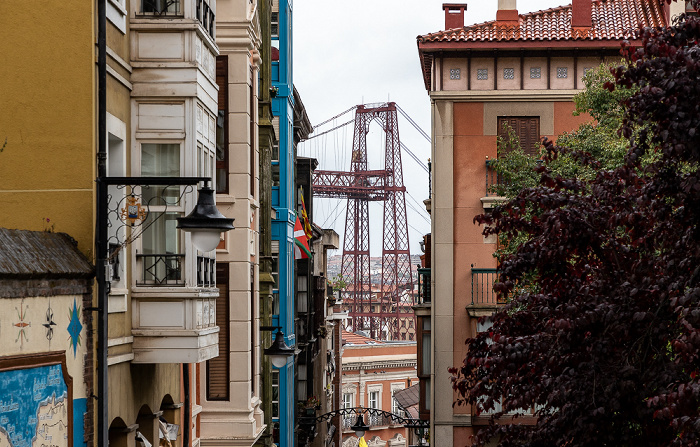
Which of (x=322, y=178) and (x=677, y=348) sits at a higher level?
(x=322, y=178)

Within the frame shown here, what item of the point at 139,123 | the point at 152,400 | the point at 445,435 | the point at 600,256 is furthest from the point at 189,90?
the point at 445,435

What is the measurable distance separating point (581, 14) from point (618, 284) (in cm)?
1862

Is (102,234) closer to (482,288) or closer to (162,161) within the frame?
(162,161)

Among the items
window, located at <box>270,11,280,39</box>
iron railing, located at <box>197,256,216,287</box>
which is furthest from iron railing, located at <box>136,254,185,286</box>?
window, located at <box>270,11,280,39</box>

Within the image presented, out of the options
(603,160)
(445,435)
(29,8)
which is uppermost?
(29,8)

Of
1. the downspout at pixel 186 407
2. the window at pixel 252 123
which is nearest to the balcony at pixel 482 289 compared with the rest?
the window at pixel 252 123

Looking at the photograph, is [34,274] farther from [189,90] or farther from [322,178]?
[322,178]

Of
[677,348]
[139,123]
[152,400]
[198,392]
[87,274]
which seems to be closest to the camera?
[677,348]

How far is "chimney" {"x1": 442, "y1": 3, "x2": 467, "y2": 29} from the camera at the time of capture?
29438mm

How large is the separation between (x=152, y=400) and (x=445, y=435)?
15122mm

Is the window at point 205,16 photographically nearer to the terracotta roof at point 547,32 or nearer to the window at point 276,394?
the terracotta roof at point 547,32

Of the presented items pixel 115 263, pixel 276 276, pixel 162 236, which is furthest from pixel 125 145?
pixel 276 276

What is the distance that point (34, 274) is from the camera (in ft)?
28.9

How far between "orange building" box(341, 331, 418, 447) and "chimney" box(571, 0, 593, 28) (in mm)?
48582
